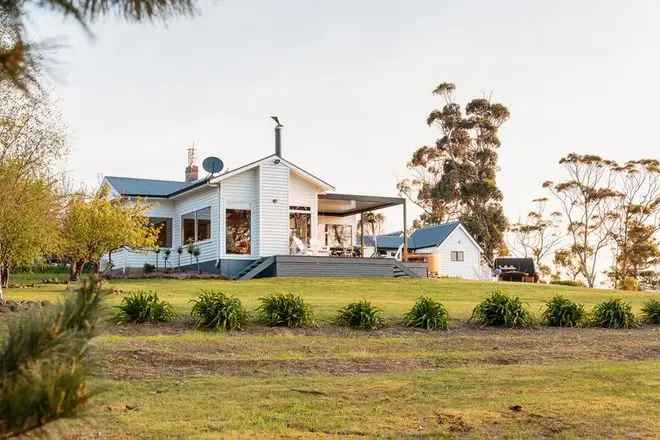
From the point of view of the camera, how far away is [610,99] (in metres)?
26.4

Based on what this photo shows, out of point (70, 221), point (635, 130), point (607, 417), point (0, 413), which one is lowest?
point (607, 417)

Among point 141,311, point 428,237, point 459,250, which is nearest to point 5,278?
point 141,311

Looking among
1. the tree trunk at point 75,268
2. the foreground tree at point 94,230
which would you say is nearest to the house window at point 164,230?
the tree trunk at point 75,268

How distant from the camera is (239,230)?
2602 cm

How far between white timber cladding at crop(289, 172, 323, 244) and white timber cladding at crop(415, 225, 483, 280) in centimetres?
1547

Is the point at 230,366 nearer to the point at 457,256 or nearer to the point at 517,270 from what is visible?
the point at 517,270

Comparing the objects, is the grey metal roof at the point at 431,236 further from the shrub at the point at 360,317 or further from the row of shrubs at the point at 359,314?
the shrub at the point at 360,317

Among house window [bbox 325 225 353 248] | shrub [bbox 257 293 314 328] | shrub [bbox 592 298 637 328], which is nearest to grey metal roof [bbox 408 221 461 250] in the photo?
house window [bbox 325 225 353 248]

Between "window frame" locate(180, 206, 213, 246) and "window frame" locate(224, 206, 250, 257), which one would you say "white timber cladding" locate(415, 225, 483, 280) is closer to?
"window frame" locate(180, 206, 213, 246)

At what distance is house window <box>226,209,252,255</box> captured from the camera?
25797mm

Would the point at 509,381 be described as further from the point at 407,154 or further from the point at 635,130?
the point at 407,154

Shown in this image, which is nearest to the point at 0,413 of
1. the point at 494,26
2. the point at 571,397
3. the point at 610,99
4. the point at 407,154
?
the point at 571,397

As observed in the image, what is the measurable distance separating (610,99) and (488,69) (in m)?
5.18

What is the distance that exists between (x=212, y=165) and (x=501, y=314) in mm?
16757
